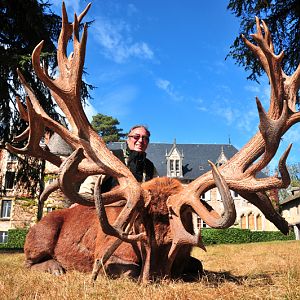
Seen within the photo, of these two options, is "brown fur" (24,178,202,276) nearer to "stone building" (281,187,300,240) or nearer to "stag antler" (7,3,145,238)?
"stag antler" (7,3,145,238)

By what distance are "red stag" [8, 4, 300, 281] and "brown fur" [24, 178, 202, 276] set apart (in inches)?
0.4

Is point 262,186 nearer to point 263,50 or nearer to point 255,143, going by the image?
point 255,143

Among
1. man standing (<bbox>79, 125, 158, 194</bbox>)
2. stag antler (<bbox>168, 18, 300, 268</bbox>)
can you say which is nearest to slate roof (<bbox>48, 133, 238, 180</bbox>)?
man standing (<bbox>79, 125, 158, 194</bbox>)

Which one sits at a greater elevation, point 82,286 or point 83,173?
point 83,173

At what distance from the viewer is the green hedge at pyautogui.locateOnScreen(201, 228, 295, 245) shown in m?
30.8

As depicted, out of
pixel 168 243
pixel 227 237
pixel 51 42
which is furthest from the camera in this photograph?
pixel 227 237

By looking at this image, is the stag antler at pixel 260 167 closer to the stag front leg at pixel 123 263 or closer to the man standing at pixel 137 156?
the stag front leg at pixel 123 263

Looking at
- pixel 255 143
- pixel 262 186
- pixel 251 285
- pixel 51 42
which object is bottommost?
pixel 251 285

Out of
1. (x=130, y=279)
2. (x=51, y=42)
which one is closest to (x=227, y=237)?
(x=51, y=42)

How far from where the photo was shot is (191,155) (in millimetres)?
47562

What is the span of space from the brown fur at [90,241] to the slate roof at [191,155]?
128ft

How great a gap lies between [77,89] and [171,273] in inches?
97.7

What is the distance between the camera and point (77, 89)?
187 inches

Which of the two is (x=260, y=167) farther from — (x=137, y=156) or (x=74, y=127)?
(x=137, y=156)
